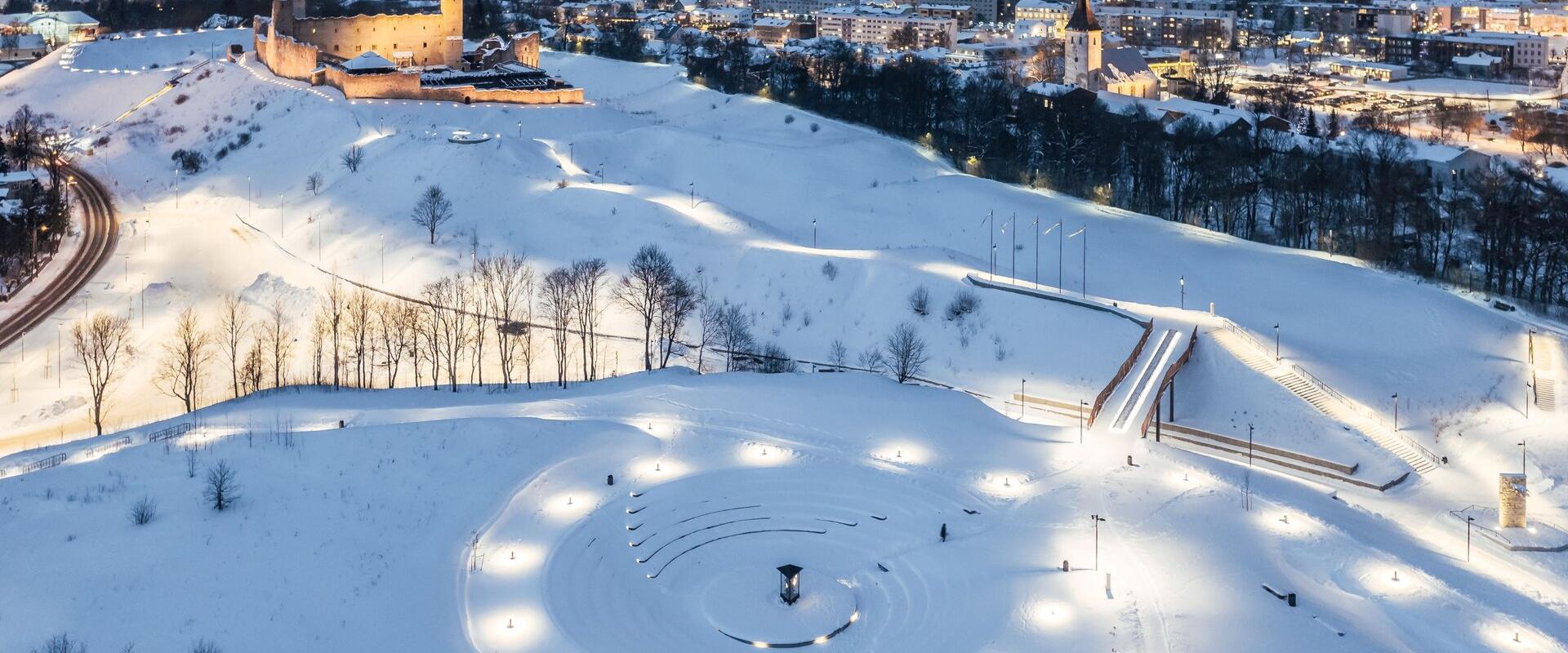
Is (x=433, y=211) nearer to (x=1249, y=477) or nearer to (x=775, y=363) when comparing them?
(x=775, y=363)

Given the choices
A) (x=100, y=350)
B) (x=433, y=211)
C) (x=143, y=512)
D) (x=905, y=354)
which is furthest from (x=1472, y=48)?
(x=143, y=512)

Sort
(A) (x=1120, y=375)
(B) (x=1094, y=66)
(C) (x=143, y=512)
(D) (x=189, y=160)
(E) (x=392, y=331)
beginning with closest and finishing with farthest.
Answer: (C) (x=143, y=512) → (A) (x=1120, y=375) → (E) (x=392, y=331) → (D) (x=189, y=160) → (B) (x=1094, y=66)

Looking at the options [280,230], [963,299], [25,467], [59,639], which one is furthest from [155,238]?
[59,639]

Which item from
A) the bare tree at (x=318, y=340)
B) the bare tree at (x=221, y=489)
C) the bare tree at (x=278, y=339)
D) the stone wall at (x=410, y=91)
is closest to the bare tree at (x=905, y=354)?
the bare tree at (x=318, y=340)

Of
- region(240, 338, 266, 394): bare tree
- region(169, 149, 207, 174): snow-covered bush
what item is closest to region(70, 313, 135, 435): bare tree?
region(240, 338, 266, 394): bare tree

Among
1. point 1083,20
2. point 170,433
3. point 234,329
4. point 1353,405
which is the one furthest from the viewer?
point 1083,20

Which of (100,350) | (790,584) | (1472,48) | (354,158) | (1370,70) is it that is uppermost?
(1472,48)
